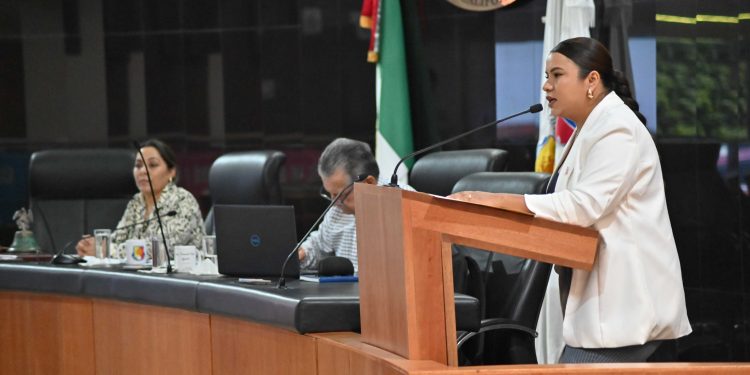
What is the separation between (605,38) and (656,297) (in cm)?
236

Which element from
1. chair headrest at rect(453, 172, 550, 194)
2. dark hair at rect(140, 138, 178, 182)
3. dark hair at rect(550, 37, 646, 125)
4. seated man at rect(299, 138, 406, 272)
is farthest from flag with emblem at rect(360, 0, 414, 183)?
dark hair at rect(550, 37, 646, 125)

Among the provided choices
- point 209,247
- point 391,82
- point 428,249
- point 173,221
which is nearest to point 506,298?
point 209,247

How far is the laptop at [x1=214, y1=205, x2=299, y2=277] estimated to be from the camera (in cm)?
286

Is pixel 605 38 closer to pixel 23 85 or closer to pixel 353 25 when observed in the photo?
pixel 353 25

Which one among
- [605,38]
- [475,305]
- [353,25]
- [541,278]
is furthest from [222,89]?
[475,305]

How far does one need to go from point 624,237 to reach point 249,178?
2.39 meters

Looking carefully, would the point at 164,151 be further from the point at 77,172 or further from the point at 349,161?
the point at 349,161

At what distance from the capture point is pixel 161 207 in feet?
14.4

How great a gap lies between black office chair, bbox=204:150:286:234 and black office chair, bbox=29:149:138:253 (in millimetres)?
662

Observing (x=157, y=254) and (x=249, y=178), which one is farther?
(x=249, y=178)

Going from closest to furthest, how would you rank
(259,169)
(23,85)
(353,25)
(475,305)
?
(475,305) < (259,169) < (353,25) < (23,85)

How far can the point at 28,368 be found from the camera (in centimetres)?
369

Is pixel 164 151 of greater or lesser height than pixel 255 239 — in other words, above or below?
above

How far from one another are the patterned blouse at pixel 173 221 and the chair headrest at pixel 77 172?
15.6 inches
